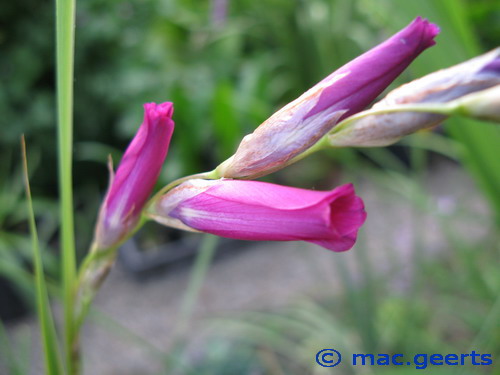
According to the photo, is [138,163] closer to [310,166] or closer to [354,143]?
[354,143]

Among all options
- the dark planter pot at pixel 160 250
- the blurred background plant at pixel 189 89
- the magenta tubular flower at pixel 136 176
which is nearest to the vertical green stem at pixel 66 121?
the magenta tubular flower at pixel 136 176

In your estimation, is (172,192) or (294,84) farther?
(294,84)

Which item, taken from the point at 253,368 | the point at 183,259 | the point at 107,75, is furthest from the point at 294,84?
the point at 253,368

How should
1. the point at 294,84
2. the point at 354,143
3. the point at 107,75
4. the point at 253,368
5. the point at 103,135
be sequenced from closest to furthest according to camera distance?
the point at 354,143 < the point at 253,368 < the point at 107,75 < the point at 103,135 < the point at 294,84

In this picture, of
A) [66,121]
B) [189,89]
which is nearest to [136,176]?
[66,121]

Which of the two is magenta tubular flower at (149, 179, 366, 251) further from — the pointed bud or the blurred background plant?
the blurred background plant

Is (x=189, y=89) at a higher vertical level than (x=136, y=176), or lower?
lower

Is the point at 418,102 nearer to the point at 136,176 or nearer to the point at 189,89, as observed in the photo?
the point at 136,176

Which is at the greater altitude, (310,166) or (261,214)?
(261,214)
